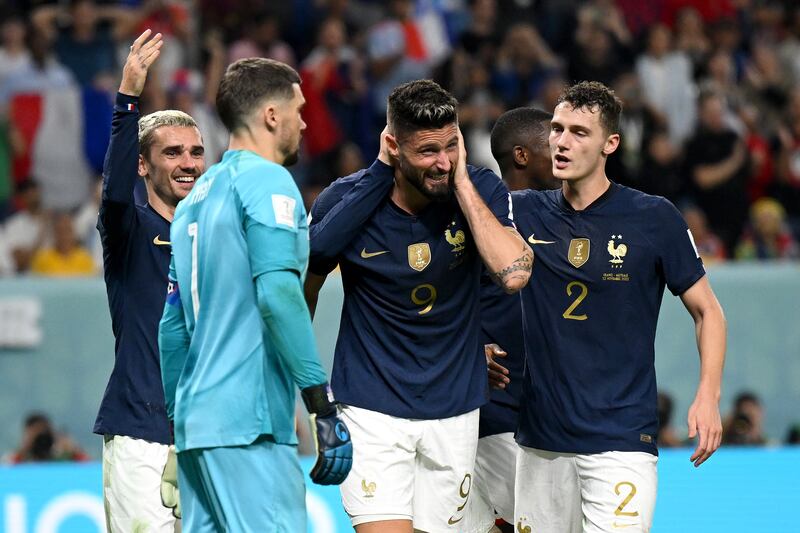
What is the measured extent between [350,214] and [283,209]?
1.16 metres

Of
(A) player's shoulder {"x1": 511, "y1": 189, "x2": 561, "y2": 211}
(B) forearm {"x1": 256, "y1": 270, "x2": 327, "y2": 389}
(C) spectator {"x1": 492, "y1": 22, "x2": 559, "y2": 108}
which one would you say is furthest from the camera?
(C) spectator {"x1": 492, "y1": 22, "x2": 559, "y2": 108}

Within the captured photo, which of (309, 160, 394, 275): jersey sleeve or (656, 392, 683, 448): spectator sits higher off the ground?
(309, 160, 394, 275): jersey sleeve

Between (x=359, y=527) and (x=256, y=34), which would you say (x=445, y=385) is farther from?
(x=256, y=34)

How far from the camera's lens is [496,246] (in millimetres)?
5566

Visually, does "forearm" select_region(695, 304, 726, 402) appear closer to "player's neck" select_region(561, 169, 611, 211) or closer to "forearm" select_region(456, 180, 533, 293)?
"player's neck" select_region(561, 169, 611, 211)

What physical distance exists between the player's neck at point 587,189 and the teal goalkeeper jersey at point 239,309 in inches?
69.4

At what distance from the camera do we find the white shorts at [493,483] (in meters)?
6.73

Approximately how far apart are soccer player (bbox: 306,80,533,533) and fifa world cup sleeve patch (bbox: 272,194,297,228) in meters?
1.12

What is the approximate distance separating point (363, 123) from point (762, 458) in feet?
18.5

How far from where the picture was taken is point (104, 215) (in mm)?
5980

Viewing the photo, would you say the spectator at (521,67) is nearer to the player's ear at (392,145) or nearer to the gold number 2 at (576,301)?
the gold number 2 at (576,301)

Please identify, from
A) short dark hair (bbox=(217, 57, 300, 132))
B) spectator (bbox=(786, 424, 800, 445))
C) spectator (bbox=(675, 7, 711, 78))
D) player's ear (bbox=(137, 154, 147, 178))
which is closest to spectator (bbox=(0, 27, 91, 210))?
player's ear (bbox=(137, 154, 147, 178))

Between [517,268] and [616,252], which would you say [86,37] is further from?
[517,268]

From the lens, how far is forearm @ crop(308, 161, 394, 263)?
5.71 metres
